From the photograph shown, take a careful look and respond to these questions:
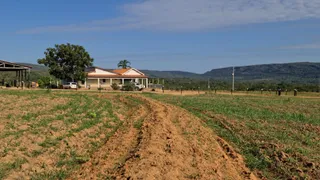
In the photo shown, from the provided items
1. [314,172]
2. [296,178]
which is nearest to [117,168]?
[296,178]

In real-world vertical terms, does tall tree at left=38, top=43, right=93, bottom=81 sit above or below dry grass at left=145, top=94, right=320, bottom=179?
above

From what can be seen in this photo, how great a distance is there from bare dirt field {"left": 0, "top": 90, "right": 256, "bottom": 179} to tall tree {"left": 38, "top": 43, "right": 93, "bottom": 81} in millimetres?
37695

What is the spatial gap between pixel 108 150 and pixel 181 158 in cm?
232

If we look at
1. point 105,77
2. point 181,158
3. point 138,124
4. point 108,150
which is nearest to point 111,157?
point 108,150

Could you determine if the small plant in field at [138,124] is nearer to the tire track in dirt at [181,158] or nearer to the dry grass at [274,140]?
the tire track in dirt at [181,158]

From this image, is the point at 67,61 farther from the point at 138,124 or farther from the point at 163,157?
the point at 163,157

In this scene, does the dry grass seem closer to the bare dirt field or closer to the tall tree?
the bare dirt field

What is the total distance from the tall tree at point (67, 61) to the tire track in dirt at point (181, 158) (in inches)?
1604

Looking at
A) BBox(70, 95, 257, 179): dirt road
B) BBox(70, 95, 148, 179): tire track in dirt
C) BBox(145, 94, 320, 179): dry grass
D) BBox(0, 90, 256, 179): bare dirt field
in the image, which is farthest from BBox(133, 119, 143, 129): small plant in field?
BBox(145, 94, 320, 179): dry grass

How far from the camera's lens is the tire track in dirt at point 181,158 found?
24.8 ft

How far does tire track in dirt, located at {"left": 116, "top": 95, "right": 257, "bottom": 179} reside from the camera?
7566 mm

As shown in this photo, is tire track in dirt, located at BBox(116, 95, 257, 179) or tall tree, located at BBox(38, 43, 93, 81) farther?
tall tree, located at BBox(38, 43, 93, 81)

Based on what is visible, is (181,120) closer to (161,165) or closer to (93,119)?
(93,119)

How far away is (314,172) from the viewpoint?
8.70 meters
